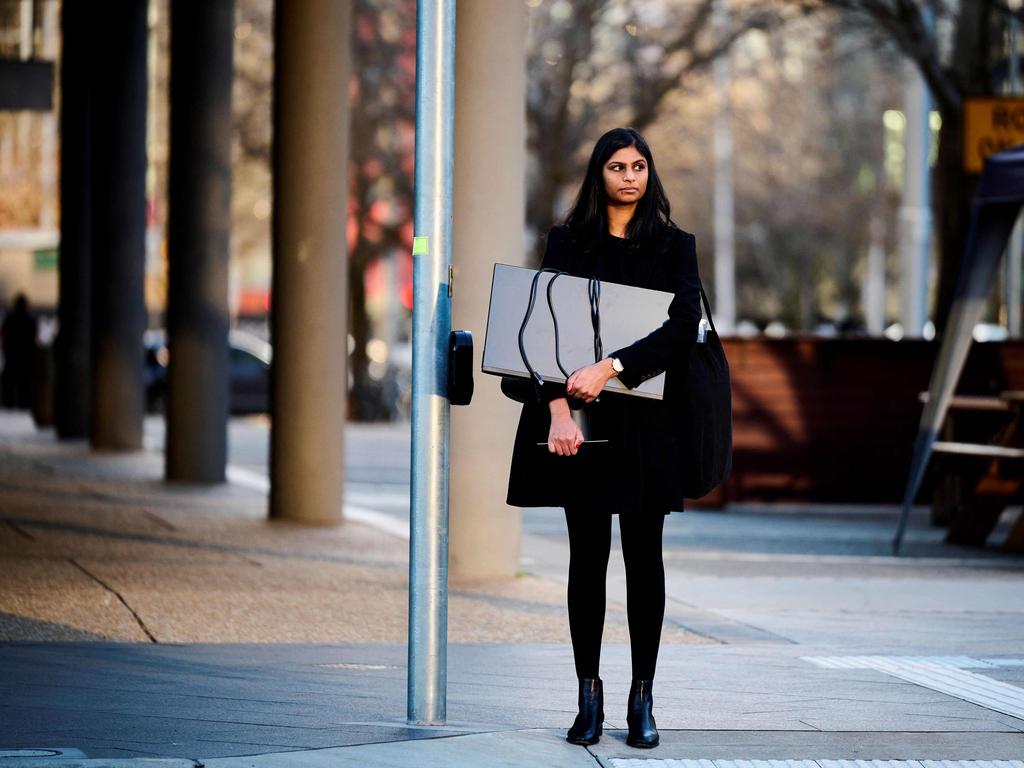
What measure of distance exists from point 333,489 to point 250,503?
5.55 feet

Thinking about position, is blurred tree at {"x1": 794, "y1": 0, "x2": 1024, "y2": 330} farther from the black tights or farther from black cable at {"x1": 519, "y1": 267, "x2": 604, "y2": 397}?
black cable at {"x1": 519, "y1": 267, "x2": 604, "y2": 397}

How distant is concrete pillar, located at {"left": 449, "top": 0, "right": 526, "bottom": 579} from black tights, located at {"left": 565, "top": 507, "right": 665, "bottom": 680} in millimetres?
4427

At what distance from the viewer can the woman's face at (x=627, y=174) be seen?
18.5 feet

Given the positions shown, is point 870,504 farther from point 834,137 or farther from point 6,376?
point 834,137

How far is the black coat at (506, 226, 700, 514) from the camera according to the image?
5562mm

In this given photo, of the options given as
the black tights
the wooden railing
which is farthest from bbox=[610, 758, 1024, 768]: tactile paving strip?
the wooden railing

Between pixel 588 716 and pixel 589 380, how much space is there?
1038 mm

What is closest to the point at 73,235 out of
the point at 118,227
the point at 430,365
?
the point at 118,227

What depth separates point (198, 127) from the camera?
56.2 feet

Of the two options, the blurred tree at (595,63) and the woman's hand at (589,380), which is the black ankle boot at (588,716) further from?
the blurred tree at (595,63)

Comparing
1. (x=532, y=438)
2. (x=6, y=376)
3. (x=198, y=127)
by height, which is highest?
(x=198, y=127)

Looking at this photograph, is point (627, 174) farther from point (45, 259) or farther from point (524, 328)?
point (45, 259)

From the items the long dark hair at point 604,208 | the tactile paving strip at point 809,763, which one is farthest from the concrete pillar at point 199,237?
the tactile paving strip at point 809,763

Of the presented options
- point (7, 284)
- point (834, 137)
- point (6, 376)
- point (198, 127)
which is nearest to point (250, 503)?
point (198, 127)
